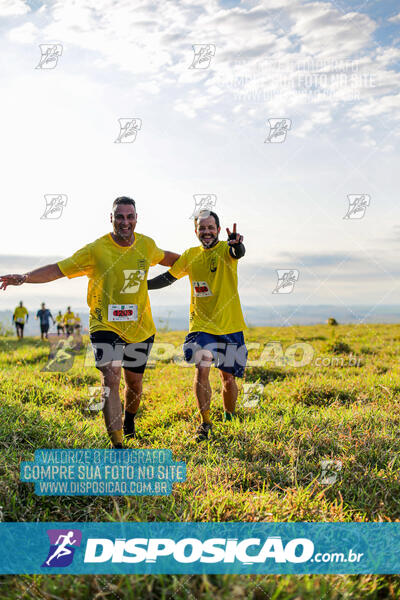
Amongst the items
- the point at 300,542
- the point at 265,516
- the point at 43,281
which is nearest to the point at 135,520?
the point at 265,516

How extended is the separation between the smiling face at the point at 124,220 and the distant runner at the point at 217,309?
2.86 feet

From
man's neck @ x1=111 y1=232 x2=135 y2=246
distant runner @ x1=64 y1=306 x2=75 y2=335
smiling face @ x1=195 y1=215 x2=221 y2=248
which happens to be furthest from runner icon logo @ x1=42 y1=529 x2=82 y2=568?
distant runner @ x1=64 y1=306 x2=75 y2=335

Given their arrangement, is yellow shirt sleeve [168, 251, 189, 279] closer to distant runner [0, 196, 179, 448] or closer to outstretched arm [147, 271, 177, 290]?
outstretched arm [147, 271, 177, 290]

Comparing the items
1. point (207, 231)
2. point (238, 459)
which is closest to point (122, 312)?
point (207, 231)

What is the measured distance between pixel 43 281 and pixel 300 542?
3.45 m

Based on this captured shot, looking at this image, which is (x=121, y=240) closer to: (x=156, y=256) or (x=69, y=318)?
(x=156, y=256)

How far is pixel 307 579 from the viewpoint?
2426mm

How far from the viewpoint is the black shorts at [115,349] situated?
15.6 ft

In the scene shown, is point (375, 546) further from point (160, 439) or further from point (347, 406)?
point (347, 406)

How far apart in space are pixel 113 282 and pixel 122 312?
34 centimetres

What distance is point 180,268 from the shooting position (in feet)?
18.2

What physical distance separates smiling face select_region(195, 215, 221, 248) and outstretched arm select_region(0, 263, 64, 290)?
1682 millimetres

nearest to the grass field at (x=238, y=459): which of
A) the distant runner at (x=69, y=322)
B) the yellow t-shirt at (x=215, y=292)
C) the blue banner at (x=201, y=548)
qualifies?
the blue banner at (x=201, y=548)

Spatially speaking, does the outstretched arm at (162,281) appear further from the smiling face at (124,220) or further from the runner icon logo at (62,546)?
the runner icon logo at (62,546)
